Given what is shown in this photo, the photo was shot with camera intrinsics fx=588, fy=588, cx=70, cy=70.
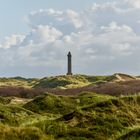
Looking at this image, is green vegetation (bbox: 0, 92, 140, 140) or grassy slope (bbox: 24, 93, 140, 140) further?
grassy slope (bbox: 24, 93, 140, 140)

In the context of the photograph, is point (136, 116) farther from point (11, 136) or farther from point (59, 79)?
point (59, 79)

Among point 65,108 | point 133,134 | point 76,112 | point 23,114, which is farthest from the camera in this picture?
point 65,108

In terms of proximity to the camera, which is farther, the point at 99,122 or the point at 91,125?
the point at 99,122

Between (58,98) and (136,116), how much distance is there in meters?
14.9

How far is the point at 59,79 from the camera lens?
3871 inches

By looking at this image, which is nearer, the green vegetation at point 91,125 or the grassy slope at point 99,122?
the green vegetation at point 91,125

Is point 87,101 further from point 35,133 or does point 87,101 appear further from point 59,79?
point 59,79

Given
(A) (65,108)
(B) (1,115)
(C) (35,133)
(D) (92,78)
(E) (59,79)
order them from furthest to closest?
(D) (92,78) < (E) (59,79) < (A) (65,108) < (B) (1,115) < (C) (35,133)

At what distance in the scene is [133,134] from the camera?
55.7 feet

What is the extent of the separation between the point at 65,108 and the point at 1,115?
26.5ft

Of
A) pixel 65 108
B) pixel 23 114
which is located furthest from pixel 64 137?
pixel 65 108

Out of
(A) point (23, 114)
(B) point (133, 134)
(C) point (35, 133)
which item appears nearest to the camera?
(B) point (133, 134)

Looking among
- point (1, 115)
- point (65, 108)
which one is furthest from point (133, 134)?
point (65, 108)

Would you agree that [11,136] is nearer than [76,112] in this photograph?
Yes
